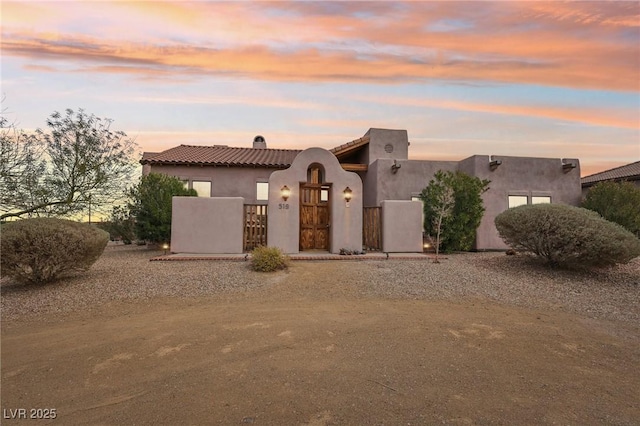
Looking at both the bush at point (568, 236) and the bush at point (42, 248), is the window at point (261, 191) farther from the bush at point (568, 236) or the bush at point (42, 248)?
the bush at point (568, 236)

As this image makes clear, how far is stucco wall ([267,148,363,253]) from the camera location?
12000mm

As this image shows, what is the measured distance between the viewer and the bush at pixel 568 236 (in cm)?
843

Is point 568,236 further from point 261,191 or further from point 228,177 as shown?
point 228,177

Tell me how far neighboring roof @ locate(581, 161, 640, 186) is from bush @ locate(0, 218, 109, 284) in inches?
1038

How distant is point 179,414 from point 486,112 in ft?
49.0

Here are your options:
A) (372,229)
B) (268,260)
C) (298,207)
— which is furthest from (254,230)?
(372,229)

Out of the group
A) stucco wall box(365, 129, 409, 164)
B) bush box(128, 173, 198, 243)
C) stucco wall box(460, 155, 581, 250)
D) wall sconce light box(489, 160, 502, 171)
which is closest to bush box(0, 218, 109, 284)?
bush box(128, 173, 198, 243)

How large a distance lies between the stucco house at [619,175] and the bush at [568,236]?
11.4m

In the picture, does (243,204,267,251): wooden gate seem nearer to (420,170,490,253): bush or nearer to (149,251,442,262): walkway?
(149,251,442,262): walkway

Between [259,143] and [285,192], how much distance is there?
1262cm

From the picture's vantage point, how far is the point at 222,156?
19234 mm

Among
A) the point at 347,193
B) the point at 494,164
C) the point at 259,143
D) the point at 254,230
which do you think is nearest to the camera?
the point at 347,193

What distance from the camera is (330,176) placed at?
40.8 feet

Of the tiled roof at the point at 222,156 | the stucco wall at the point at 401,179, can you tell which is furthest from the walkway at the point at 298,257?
the tiled roof at the point at 222,156
